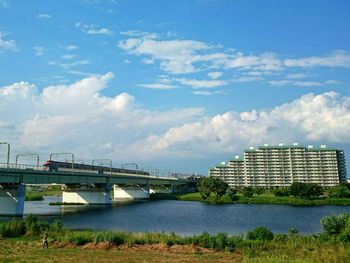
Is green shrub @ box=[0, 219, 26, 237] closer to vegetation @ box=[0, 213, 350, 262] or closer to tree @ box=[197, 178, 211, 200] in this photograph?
vegetation @ box=[0, 213, 350, 262]

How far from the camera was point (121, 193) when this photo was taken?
586 feet

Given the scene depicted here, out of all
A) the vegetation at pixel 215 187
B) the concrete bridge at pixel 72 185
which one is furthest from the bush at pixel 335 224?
the vegetation at pixel 215 187

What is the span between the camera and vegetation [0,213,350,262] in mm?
27531

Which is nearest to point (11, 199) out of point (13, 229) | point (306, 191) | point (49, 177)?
point (49, 177)

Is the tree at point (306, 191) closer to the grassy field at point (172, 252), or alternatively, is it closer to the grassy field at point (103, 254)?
the grassy field at point (172, 252)

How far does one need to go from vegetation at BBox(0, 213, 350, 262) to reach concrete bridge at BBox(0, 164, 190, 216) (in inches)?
1762

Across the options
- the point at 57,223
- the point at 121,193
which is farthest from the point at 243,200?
the point at 57,223

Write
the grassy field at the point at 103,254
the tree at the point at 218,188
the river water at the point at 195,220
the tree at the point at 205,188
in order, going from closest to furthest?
the grassy field at the point at 103,254, the river water at the point at 195,220, the tree at the point at 218,188, the tree at the point at 205,188

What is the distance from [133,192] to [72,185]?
153 ft

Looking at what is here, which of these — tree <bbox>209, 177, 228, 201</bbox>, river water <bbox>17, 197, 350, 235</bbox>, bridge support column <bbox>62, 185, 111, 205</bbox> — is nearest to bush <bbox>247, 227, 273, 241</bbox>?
river water <bbox>17, 197, 350, 235</bbox>

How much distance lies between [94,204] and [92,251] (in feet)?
329

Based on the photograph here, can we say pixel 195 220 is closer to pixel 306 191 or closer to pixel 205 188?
pixel 306 191

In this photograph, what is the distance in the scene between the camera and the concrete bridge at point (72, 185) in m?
83.0

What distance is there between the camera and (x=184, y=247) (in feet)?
109
